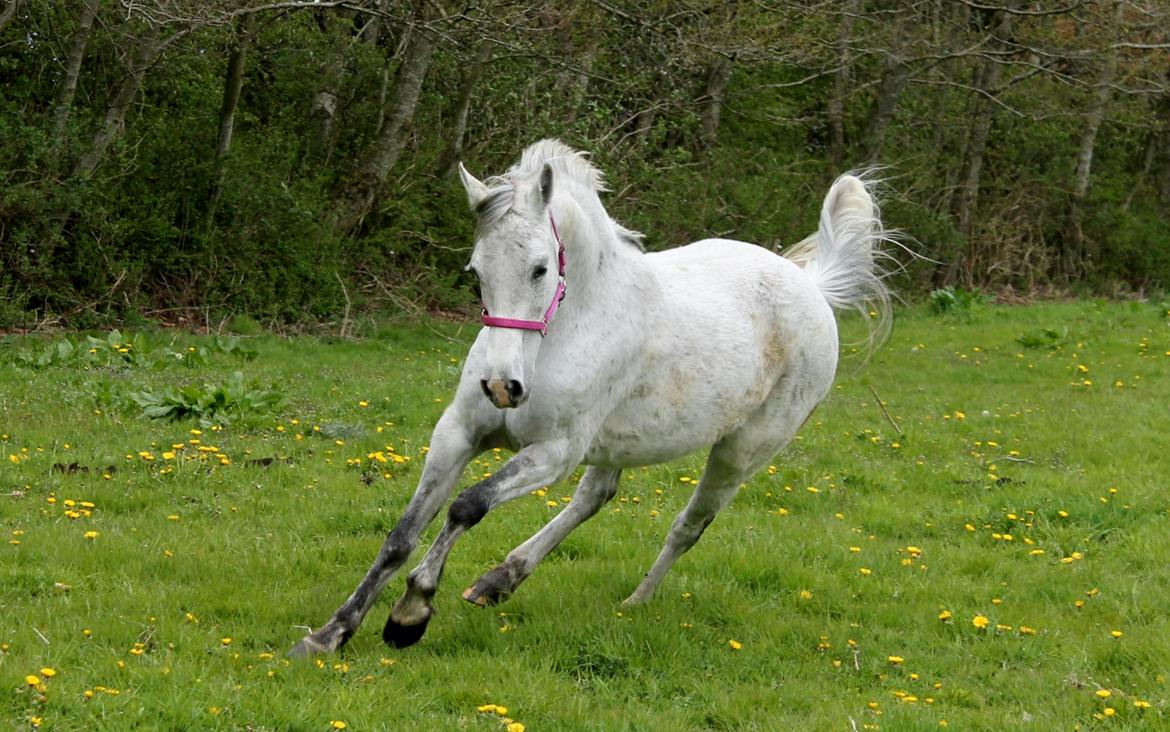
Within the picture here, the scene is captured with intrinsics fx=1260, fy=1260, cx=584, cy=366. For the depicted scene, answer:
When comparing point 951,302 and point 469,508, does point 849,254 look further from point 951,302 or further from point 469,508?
point 951,302

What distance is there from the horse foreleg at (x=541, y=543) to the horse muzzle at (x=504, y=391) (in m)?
1.53

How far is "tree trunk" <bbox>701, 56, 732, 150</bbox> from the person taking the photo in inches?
901

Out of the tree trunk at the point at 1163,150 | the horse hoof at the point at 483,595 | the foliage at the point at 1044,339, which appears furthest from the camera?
the tree trunk at the point at 1163,150

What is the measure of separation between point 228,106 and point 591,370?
42.5ft

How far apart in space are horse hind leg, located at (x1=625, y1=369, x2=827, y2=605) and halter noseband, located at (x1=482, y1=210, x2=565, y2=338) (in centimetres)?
172

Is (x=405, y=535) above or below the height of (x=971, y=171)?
below

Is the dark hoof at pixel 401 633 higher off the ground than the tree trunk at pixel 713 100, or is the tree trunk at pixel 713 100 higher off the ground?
the tree trunk at pixel 713 100

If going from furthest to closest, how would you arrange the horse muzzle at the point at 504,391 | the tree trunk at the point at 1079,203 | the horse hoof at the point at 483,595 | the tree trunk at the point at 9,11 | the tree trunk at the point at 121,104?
the tree trunk at the point at 1079,203, the tree trunk at the point at 121,104, the tree trunk at the point at 9,11, the horse hoof at the point at 483,595, the horse muzzle at the point at 504,391

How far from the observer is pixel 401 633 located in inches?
214

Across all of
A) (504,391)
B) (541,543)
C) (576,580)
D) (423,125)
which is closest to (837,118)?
(423,125)

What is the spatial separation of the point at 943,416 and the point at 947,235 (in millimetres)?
13722

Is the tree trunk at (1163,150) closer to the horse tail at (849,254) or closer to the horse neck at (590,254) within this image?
the horse tail at (849,254)

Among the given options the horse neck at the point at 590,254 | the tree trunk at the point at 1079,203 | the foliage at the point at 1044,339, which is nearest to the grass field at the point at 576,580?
the horse neck at the point at 590,254

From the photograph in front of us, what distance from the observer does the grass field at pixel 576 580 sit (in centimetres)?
502
